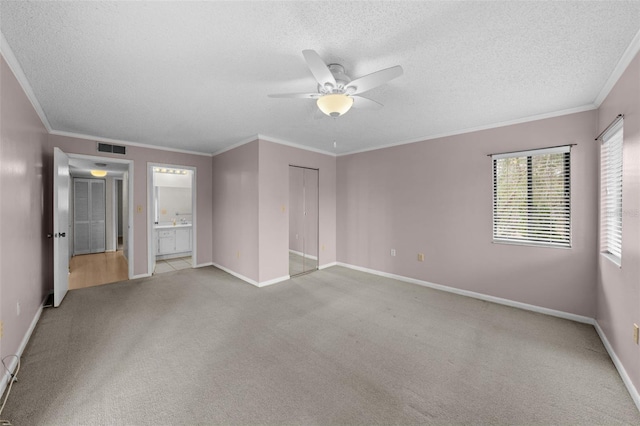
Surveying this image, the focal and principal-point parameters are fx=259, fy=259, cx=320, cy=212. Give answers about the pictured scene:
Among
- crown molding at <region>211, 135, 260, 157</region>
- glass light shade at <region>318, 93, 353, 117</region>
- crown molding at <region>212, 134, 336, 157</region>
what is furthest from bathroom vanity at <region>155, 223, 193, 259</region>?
glass light shade at <region>318, 93, 353, 117</region>

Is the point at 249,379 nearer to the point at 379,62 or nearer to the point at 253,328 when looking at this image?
the point at 253,328

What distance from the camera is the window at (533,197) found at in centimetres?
311

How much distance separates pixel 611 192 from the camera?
2576 mm

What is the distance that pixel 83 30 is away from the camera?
1670 mm

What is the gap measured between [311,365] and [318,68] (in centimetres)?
231

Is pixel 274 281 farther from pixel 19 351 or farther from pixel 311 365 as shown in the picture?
pixel 19 351

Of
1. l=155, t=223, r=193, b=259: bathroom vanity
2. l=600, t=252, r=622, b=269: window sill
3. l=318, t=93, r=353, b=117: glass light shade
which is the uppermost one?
l=318, t=93, r=353, b=117: glass light shade

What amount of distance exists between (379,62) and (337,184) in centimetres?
368

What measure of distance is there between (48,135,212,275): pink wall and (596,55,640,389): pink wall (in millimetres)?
5970

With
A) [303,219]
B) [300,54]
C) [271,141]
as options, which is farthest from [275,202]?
[300,54]

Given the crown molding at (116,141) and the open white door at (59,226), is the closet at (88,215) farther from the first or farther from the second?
the open white door at (59,226)

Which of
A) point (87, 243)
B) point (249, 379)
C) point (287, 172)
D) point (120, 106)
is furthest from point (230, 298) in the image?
point (87, 243)

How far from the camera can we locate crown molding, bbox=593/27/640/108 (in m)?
1.81

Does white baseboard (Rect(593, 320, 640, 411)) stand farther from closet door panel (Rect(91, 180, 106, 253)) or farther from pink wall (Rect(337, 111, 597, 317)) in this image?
closet door panel (Rect(91, 180, 106, 253))
